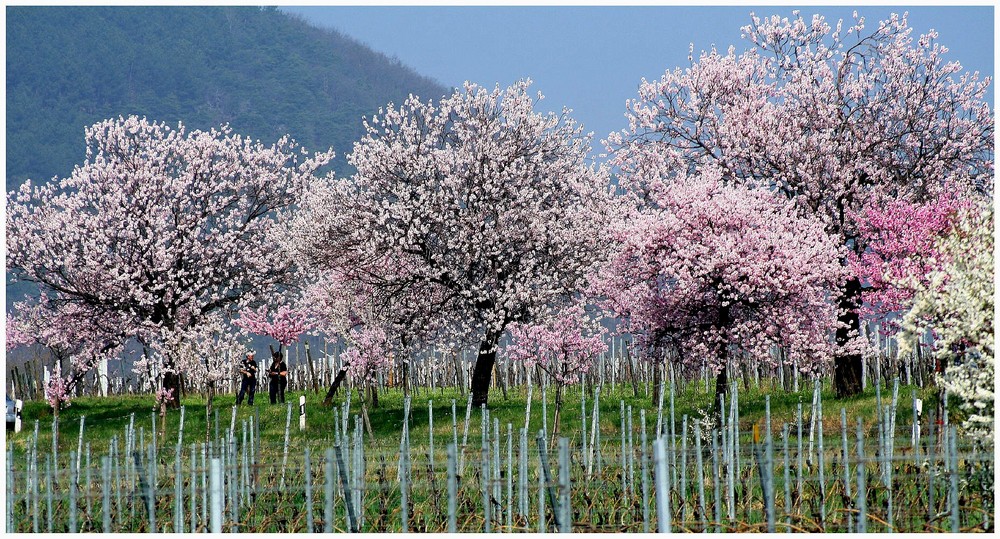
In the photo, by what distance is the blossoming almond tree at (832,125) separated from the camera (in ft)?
95.6

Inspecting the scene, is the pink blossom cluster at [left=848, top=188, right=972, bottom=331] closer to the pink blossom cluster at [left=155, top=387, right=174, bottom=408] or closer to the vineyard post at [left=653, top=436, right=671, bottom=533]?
the vineyard post at [left=653, top=436, right=671, bottom=533]

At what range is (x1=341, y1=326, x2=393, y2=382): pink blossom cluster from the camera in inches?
1226

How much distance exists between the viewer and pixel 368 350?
3153cm

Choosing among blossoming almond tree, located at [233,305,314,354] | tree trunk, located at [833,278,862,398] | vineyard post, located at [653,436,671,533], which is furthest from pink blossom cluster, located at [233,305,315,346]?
vineyard post, located at [653,436,671,533]

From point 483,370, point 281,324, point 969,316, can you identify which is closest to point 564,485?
point 969,316

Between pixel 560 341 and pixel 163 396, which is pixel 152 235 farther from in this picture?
pixel 560 341

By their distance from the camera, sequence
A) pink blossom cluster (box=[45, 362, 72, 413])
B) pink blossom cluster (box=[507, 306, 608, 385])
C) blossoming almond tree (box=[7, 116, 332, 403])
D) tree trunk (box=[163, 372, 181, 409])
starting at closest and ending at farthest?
pink blossom cluster (box=[507, 306, 608, 385]) < pink blossom cluster (box=[45, 362, 72, 413]) < tree trunk (box=[163, 372, 181, 409]) < blossoming almond tree (box=[7, 116, 332, 403])

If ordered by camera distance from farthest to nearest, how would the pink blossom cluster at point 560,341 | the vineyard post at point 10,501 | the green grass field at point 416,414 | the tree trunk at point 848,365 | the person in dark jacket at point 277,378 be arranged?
the person in dark jacket at point 277,378 < the pink blossom cluster at point 560,341 < the tree trunk at point 848,365 < the green grass field at point 416,414 < the vineyard post at point 10,501

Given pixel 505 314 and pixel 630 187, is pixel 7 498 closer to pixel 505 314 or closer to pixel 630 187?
pixel 505 314

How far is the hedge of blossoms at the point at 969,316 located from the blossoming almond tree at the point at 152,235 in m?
25.3

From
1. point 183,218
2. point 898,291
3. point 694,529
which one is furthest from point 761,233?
point 183,218

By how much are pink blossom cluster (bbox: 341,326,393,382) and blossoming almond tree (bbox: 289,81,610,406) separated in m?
0.78

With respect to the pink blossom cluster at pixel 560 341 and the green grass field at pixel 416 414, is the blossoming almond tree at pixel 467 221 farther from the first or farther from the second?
Answer: the green grass field at pixel 416 414

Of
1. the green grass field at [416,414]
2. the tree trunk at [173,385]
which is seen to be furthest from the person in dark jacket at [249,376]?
the tree trunk at [173,385]
